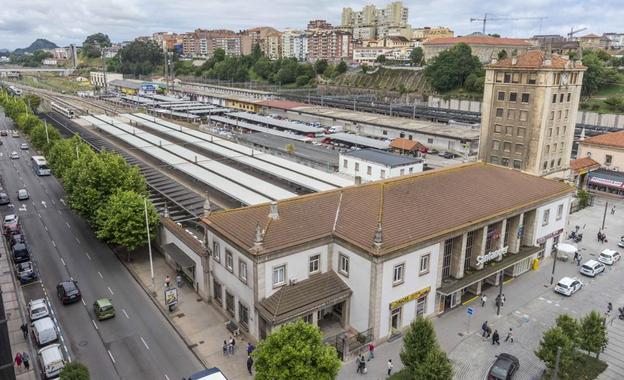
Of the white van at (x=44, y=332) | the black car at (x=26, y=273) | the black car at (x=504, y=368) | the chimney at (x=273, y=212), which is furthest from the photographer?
the black car at (x=26, y=273)

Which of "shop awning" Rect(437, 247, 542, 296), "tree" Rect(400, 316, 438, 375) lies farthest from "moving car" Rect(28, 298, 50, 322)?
"shop awning" Rect(437, 247, 542, 296)

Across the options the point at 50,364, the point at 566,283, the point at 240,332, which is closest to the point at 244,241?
the point at 240,332

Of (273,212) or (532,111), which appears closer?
(273,212)

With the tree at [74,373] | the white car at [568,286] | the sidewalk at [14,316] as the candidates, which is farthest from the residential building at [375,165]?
the tree at [74,373]

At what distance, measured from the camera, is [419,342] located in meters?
32.0

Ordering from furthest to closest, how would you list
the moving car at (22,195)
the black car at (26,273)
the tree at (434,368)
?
the moving car at (22,195) → the black car at (26,273) → the tree at (434,368)

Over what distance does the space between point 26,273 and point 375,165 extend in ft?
165

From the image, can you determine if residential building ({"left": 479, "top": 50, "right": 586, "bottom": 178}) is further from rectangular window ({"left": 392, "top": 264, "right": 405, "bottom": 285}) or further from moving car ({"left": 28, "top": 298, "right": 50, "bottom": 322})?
moving car ({"left": 28, "top": 298, "right": 50, "bottom": 322})

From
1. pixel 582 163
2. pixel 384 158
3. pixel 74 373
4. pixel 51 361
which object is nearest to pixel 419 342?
pixel 74 373

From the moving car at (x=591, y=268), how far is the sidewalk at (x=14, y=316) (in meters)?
53.8

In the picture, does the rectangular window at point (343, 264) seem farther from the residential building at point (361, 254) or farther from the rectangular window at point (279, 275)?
the rectangular window at point (279, 275)

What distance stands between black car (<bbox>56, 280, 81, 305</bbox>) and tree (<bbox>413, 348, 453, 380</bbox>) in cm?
3260

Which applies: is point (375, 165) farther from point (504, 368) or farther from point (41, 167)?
point (41, 167)

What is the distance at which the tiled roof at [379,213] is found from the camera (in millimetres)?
37769
